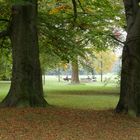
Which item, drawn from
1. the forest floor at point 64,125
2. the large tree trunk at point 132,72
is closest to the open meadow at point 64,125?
the forest floor at point 64,125

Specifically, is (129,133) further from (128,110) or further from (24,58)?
(24,58)

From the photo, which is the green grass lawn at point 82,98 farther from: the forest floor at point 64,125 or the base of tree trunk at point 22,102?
the forest floor at point 64,125

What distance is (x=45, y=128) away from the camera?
12805mm

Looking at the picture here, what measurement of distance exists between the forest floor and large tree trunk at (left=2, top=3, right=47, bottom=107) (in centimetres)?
124

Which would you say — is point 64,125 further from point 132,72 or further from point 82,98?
point 82,98

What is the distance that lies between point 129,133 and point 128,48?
4.35 meters

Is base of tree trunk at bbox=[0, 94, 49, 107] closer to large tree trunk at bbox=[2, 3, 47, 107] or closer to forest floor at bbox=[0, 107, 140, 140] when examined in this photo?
large tree trunk at bbox=[2, 3, 47, 107]

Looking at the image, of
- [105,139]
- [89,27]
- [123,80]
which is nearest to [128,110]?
[123,80]

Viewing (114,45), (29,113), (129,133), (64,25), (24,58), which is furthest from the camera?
(114,45)

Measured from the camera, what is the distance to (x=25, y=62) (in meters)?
18.4

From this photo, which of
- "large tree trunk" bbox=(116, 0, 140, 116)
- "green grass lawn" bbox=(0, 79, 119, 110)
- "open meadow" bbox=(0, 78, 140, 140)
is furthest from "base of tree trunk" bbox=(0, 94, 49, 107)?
"large tree trunk" bbox=(116, 0, 140, 116)

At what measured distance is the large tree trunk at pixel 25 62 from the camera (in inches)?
715

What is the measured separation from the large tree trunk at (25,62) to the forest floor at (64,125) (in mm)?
1245

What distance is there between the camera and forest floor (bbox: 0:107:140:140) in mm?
11797
